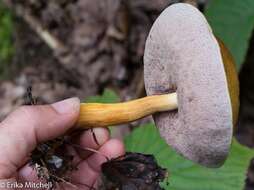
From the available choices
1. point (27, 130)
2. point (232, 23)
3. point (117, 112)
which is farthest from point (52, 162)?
point (232, 23)

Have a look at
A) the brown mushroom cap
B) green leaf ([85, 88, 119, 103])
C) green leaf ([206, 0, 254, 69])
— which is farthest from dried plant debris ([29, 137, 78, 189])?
green leaf ([206, 0, 254, 69])

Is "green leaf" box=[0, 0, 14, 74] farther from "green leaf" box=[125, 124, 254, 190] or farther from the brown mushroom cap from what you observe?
the brown mushroom cap

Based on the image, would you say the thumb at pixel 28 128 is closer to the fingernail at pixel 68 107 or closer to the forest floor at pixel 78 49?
the fingernail at pixel 68 107

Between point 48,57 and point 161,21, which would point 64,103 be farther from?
point 48,57

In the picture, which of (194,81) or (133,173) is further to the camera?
(133,173)

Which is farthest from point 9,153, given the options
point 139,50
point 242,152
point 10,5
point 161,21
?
point 10,5

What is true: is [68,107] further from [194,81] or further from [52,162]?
[194,81]

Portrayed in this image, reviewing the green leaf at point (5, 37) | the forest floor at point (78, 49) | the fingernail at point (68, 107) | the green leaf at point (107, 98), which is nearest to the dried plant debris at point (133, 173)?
the fingernail at point (68, 107)
